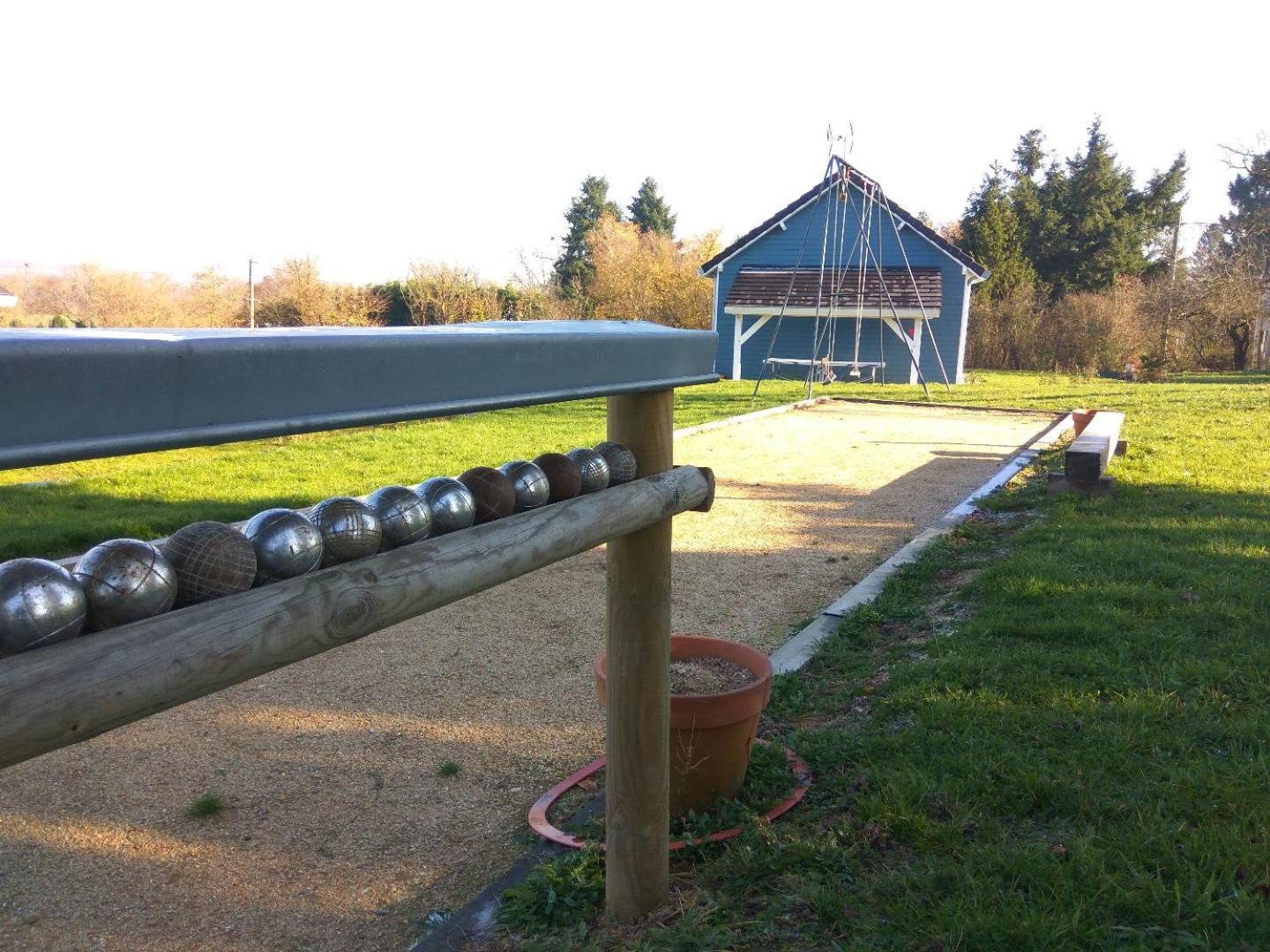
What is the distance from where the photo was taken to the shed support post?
8.33 ft

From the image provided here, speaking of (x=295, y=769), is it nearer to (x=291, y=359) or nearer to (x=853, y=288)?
(x=291, y=359)

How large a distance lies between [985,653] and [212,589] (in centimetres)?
348

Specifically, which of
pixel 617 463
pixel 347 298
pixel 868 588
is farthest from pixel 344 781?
pixel 347 298

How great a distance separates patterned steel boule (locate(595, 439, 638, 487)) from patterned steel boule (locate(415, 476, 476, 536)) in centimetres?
53

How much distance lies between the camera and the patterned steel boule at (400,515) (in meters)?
1.79

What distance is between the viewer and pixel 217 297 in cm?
2142

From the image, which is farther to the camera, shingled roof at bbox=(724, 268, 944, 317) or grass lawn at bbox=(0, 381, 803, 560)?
shingled roof at bbox=(724, 268, 944, 317)

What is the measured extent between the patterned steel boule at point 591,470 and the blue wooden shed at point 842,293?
2229 centimetres

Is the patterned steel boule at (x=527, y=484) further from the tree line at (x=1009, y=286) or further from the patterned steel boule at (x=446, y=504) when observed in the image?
the tree line at (x=1009, y=286)

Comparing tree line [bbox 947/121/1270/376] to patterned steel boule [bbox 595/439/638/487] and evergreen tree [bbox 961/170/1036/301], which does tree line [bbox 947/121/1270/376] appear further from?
patterned steel boule [bbox 595/439/638/487]

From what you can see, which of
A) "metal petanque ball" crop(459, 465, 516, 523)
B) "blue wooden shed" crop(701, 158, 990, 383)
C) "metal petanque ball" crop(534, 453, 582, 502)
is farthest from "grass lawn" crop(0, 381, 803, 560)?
"blue wooden shed" crop(701, 158, 990, 383)

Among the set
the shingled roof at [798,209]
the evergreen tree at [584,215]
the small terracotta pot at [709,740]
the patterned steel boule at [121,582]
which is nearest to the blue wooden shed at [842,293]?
the shingled roof at [798,209]

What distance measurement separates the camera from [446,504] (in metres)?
1.92

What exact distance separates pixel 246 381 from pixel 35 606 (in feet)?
1.20
